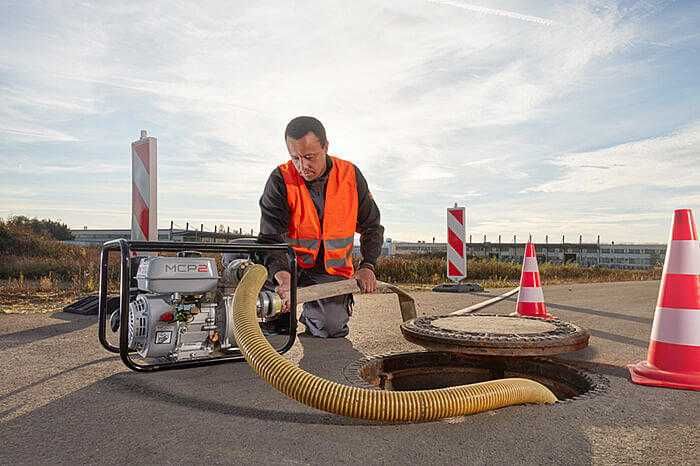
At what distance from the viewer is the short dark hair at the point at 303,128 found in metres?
4.28

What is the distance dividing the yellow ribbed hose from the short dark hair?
6.32ft

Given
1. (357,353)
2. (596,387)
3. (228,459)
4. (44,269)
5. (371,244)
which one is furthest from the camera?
(44,269)

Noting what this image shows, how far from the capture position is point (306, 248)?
452 centimetres

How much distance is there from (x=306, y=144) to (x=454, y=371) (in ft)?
6.53

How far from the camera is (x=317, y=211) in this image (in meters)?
4.52

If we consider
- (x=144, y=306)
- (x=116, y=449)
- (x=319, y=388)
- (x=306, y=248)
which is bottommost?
(x=116, y=449)

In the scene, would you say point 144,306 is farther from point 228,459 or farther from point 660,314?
point 660,314

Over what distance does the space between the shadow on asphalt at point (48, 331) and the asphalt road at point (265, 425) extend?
0.56 meters

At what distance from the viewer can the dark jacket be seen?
14.5ft

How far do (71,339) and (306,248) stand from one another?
6.51ft

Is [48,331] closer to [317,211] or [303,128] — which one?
[317,211]

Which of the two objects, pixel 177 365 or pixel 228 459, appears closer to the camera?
pixel 228 459

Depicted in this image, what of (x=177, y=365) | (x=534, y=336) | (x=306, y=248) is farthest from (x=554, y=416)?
(x=306, y=248)

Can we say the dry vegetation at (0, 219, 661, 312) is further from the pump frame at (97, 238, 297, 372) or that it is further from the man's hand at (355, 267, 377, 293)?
the man's hand at (355, 267, 377, 293)
